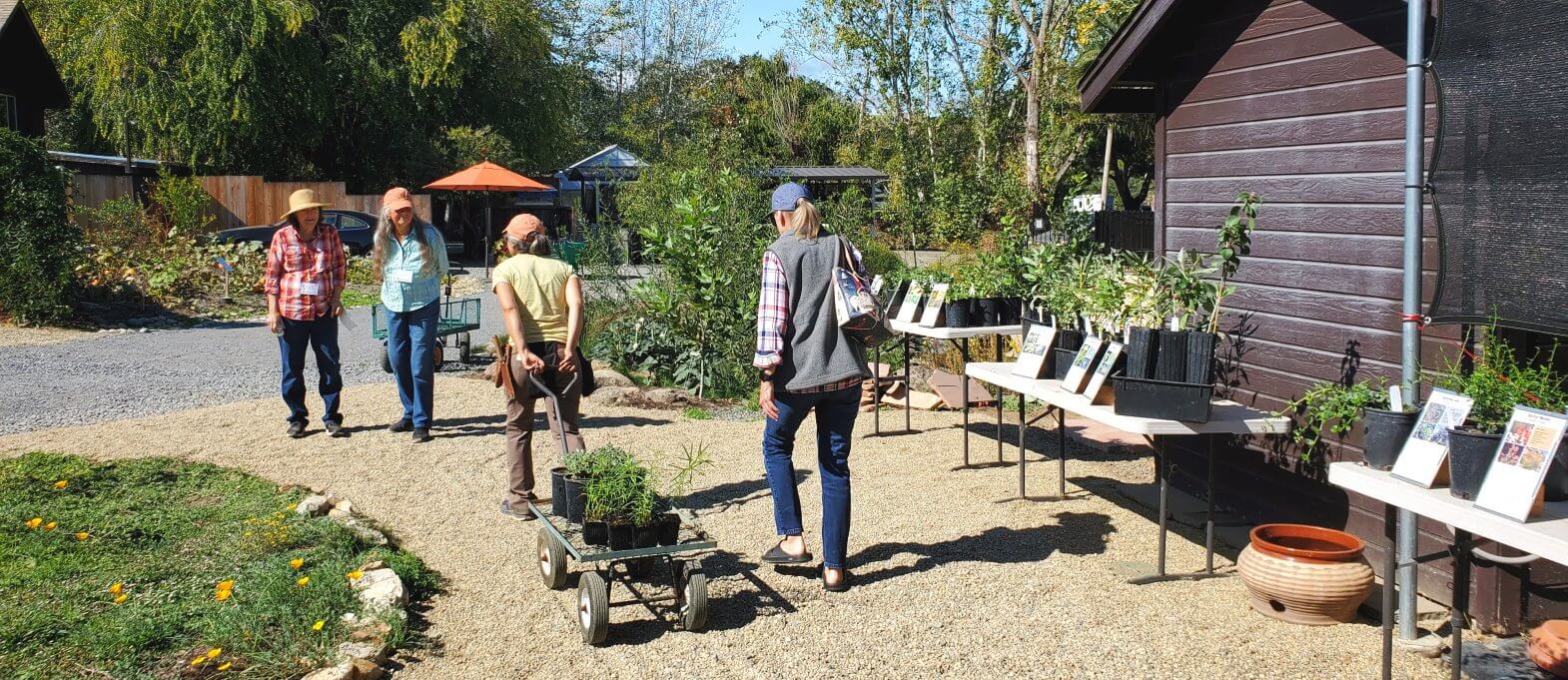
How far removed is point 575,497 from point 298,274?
383 centimetres

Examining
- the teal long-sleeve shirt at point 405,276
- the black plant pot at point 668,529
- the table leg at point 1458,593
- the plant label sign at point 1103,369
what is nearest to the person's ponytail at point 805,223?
the black plant pot at point 668,529

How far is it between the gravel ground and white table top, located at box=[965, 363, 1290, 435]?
0.72 meters

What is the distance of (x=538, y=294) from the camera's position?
18.9 ft

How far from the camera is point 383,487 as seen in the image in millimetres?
6688

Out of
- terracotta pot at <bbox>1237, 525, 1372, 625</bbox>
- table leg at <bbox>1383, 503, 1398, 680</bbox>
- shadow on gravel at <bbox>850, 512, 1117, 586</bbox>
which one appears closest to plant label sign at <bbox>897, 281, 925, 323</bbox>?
shadow on gravel at <bbox>850, 512, 1117, 586</bbox>

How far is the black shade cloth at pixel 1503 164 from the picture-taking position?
351 centimetres

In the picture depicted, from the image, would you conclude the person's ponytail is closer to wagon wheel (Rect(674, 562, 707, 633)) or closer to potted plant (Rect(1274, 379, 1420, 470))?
wagon wheel (Rect(674, 562, 707, 633))

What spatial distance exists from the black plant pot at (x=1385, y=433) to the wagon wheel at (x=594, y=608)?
270cm

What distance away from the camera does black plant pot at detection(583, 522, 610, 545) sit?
4.43 meters

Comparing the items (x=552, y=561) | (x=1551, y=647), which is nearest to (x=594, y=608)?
(x=552, y=561)

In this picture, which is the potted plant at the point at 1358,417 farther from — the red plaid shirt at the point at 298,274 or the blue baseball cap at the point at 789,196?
the red plaid shirt at the point at 298,274

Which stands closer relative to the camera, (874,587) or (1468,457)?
(1468,457)

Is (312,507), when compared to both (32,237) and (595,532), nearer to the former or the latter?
(595,532)

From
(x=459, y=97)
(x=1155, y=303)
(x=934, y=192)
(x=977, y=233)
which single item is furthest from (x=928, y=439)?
(x=459, y=97)
